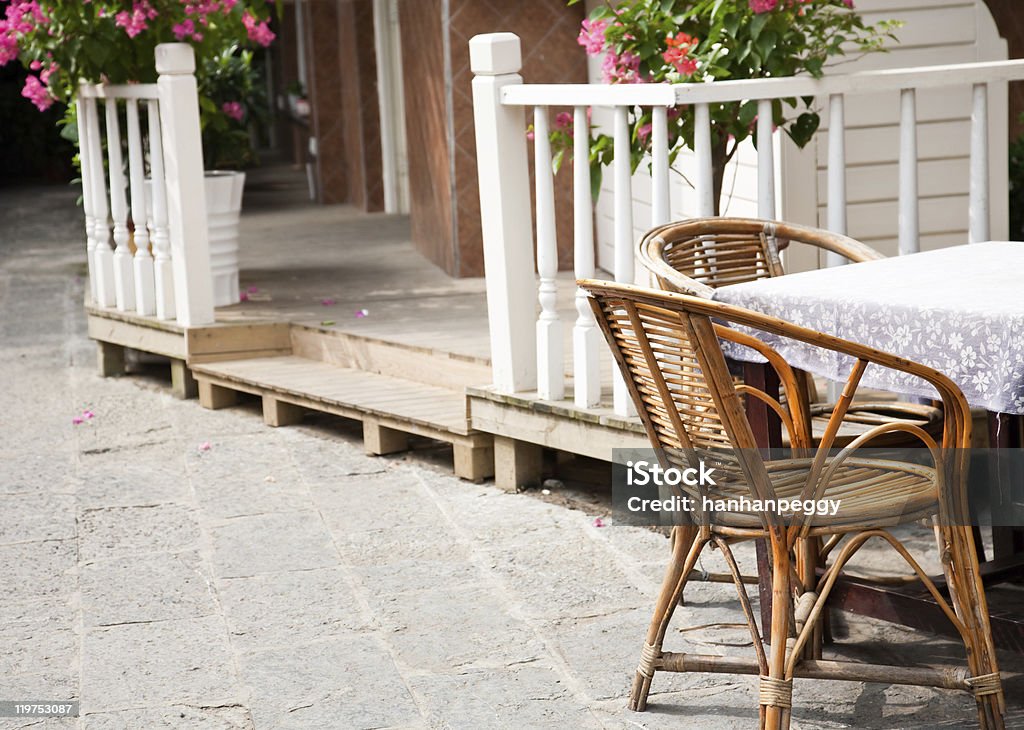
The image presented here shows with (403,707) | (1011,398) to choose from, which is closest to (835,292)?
(1011,398)

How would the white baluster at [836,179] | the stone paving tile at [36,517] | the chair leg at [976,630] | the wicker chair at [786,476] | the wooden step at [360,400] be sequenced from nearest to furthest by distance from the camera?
the wicker chair at [786,476]
the chair leg at [976,630]
the white baluster at [836,179]
the stone paving tile at [36,517]
the wooden step at [360,400]

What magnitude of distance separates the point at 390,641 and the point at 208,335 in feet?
8.87

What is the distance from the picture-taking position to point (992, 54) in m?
5.38

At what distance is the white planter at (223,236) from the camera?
6.11m

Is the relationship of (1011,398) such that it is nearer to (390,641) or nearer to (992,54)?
(390,641)

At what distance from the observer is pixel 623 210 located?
382cm

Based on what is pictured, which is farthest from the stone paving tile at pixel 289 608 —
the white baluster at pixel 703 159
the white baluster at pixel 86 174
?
the white baluster at pixel 86 174

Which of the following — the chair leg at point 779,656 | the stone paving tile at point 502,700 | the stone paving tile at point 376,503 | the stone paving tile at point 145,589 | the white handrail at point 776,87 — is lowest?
the stone paving tile at point 502,700

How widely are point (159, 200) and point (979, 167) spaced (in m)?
3.27

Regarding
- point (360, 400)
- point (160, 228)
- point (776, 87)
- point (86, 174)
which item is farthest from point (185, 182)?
point (776, 87)

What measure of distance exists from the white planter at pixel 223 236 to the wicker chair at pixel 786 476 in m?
3.70

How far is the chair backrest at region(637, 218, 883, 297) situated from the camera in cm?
335

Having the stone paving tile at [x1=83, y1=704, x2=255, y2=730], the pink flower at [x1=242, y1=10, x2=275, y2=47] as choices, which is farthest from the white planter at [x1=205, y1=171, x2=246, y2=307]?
the stone paving tile at [x1=83, y1=704, x2=255, y2=730]

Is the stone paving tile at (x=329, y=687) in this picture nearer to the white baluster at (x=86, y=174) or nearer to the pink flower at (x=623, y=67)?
the pink flower at (x=623, y=67)
